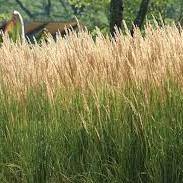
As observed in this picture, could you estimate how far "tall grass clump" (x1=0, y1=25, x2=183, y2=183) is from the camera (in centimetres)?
388

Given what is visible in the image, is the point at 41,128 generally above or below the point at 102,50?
below

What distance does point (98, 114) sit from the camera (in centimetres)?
412

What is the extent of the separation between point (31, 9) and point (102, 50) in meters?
67.5

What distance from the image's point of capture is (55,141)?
422cm

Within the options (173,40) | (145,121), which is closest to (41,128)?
(145,121)

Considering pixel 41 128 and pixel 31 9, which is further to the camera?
pixel 31 9

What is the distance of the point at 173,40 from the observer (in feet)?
13.7

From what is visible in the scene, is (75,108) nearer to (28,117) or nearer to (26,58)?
(28,117)

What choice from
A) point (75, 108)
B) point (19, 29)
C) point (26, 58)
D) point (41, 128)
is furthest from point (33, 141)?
point (19, 29)

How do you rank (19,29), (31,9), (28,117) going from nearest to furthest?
(28,117) → (19,29) → (31,9)

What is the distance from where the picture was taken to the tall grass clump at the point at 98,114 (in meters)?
3.88

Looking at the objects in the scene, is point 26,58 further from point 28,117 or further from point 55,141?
point 55,141

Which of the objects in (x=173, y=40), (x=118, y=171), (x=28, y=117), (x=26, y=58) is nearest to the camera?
(x=118, y=171)

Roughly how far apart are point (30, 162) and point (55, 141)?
250 mm
